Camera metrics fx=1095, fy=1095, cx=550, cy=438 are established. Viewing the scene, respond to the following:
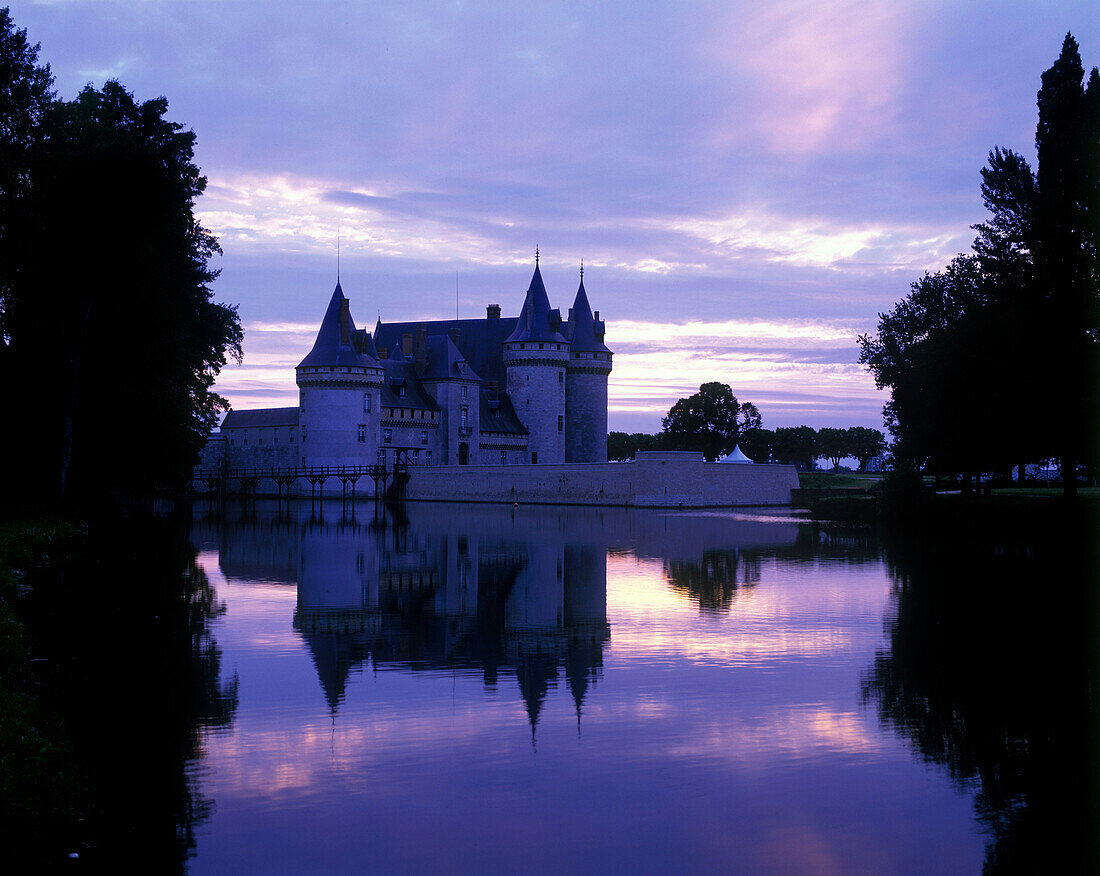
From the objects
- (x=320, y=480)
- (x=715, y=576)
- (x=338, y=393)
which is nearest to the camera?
(x=715, y=576)

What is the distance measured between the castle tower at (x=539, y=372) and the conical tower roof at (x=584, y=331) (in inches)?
68.7

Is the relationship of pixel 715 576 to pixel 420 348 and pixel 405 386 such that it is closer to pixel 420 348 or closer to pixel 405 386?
pixel 405 386

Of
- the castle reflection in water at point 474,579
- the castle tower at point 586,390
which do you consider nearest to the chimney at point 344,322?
the castle tower at point 586,390

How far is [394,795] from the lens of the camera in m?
7.28

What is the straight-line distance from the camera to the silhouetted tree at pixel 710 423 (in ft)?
286

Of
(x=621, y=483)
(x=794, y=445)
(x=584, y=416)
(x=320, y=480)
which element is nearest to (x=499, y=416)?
(x=584, y=416)

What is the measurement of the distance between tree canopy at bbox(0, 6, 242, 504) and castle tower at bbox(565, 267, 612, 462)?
47.2 meters

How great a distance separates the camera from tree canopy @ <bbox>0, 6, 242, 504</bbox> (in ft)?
70.1

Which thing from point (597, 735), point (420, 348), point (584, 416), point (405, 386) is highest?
point (420, 348)

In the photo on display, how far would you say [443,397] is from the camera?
69250 mm

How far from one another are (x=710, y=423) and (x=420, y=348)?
1051 inches

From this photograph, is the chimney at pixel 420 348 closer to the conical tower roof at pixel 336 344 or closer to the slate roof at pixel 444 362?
the slate roof at pixel 444 362

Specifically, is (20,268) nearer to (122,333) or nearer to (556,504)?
(122,333)

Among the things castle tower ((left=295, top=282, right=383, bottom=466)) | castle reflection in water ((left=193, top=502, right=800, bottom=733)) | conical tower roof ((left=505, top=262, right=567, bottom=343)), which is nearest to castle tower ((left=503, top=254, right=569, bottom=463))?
conical tower roof ((left=505, top=262, right=567, bottom=343))
